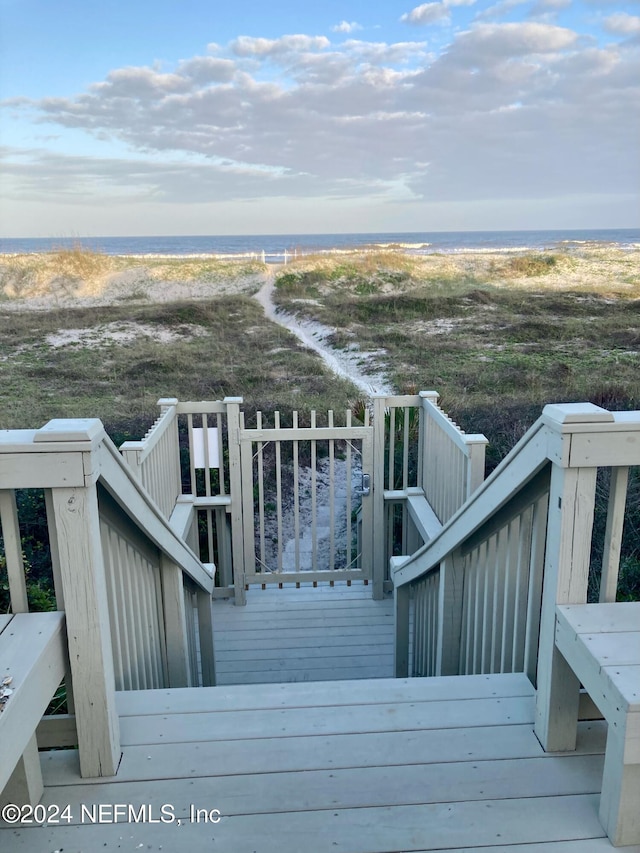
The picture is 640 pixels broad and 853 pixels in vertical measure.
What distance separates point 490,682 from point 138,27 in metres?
39.3

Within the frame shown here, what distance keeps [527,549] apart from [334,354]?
13.6 meters

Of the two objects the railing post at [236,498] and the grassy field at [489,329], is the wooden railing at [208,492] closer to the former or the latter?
the railing post at [236,498]

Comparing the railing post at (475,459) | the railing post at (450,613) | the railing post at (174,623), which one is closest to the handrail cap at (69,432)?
the railing post at (174,623)

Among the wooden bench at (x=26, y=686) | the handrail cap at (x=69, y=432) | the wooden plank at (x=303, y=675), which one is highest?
the handrail cap at (x=69, y=432)

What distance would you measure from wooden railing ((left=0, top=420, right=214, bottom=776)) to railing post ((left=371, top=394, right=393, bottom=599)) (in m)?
2.84

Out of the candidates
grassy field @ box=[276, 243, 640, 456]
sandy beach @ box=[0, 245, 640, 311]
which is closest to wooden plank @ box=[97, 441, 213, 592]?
grassy field @ box=[276, 243, 640, 456]

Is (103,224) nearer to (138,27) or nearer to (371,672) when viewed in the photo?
(138,27)

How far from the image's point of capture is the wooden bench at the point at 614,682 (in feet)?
4.29

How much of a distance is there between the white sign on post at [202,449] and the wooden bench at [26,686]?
3396mm

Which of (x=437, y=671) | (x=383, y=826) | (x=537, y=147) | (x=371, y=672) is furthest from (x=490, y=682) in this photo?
(x=537, y=147)

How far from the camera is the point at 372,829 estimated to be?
4.95 feet

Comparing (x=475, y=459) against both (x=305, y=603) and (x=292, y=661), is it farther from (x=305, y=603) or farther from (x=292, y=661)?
(x=305, y=603)

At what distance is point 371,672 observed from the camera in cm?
417

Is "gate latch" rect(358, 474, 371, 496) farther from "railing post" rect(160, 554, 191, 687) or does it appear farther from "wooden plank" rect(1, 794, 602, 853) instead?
"wooden plank" rect(1, 794, 602, 853)
